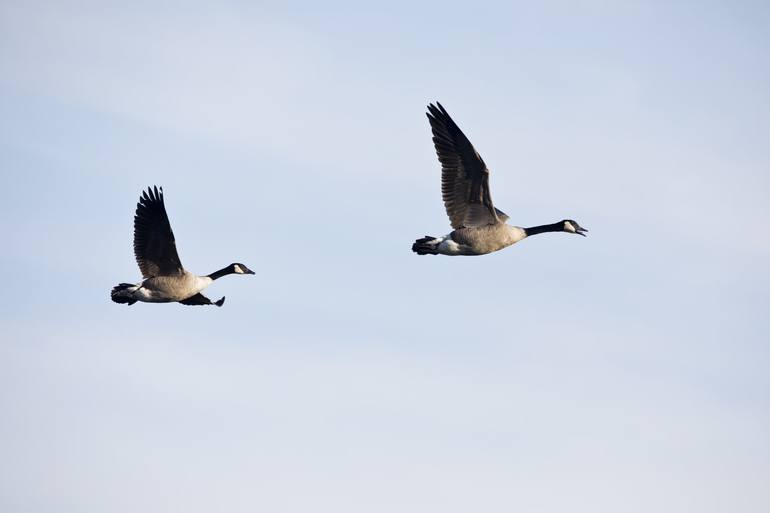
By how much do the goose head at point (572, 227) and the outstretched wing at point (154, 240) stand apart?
25.8ft

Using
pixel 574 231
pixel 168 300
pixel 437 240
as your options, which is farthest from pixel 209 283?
pixel 574 231

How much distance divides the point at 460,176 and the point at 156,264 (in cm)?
642

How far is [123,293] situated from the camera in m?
27.1

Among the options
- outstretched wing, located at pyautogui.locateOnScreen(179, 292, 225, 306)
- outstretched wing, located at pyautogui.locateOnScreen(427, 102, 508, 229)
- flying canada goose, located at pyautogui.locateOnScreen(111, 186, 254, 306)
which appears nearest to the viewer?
outstretched wing, located at pyautogui.locateOnScreen(427, 102, 508, 229)

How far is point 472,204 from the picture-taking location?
25953 millimetres

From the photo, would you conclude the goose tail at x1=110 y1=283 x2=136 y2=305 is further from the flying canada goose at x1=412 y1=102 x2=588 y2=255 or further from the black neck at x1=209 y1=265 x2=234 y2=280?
the flying canada goose at x1=412 y1=102 x2=588 y2=255

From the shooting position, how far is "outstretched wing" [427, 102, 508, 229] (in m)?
25.4

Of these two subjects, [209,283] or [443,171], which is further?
[209,283]

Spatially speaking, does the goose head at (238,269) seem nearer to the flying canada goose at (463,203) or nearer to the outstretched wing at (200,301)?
the outstretched wing at (200,301)

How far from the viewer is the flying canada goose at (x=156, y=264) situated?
1047 inches

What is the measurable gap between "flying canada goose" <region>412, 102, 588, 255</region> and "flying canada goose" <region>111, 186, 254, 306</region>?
4.79 metres

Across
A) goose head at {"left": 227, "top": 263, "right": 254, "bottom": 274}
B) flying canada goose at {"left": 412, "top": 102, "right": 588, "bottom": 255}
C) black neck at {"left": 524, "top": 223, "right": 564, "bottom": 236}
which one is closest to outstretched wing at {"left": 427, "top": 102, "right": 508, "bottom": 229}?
flying canada goose at {"left": 412, "top": 102, "right": 588, "bottom": 255}

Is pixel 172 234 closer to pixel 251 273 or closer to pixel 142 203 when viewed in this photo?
pixel 142 203

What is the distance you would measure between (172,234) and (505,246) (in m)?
6.57
